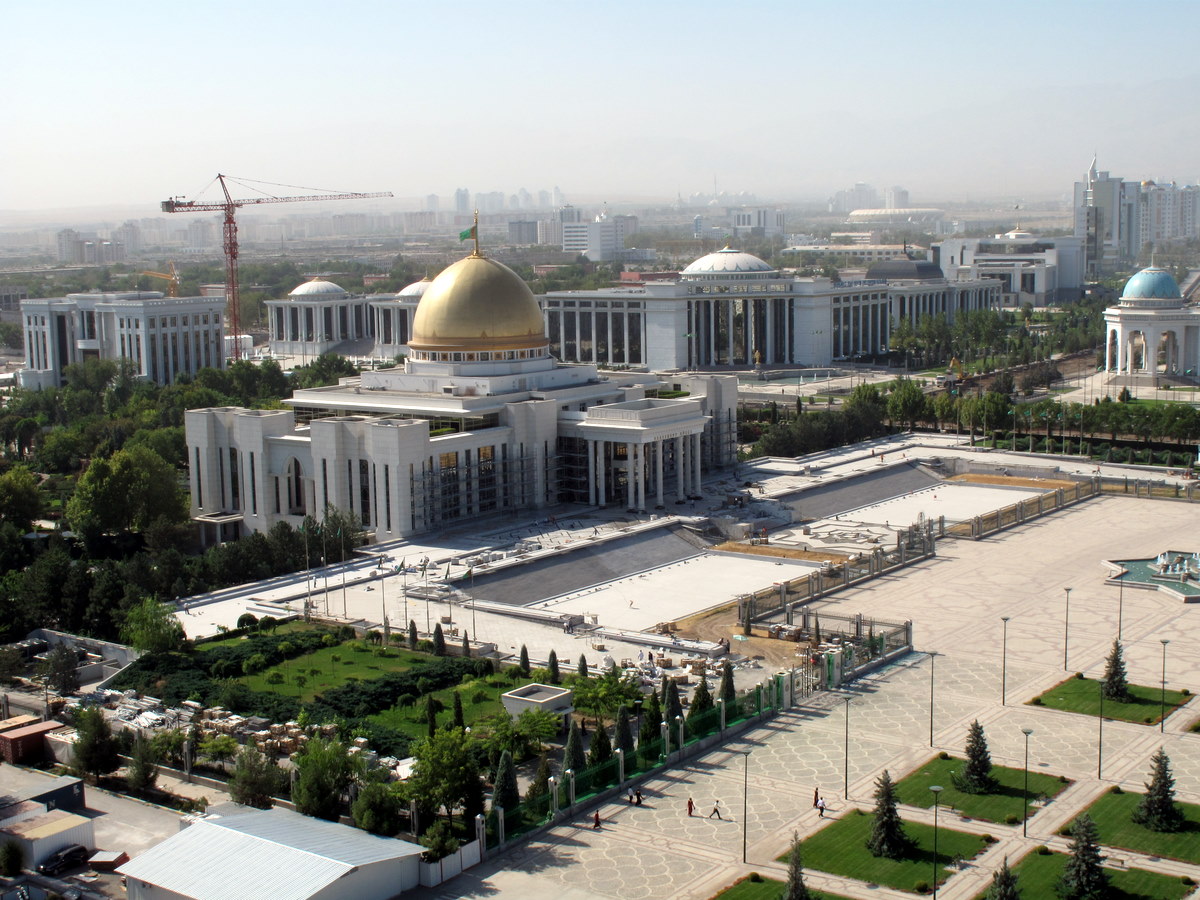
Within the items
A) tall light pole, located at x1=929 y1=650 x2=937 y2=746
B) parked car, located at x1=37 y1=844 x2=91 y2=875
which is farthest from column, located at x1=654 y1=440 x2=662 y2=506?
parked car, located at x1=37 y1=844 x2=91 y2=875

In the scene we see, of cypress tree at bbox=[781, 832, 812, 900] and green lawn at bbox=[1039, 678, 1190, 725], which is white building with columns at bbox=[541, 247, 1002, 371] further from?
cypress tree at bbox=[781, 832, 812, 900]

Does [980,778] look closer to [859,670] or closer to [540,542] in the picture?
[859,670]

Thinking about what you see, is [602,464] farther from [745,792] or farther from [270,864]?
[270,864]

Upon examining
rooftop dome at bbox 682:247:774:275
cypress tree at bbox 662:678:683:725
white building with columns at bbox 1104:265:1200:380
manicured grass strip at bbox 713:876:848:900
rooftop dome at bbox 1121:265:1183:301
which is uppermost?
rooftop dome at bbox 682:247:774:275

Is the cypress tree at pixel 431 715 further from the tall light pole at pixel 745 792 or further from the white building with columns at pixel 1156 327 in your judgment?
the white building with columns at pixel 1156 327

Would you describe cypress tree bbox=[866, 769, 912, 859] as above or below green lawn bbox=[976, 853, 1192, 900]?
above

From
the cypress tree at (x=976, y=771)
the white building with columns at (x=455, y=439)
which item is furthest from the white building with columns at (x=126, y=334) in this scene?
the cypress tree at (x=976, y=771)

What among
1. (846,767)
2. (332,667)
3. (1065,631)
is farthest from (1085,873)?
(332,667)
